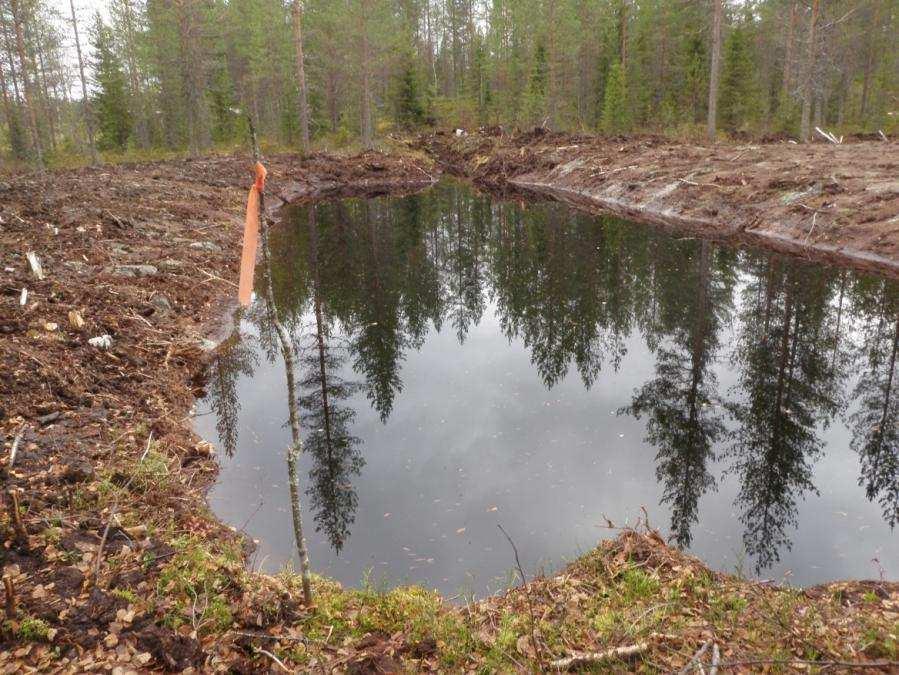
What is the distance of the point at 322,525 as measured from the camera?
251 inches

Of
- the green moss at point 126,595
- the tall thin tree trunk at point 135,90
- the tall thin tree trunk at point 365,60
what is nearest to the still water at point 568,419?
the green moss at point 126,595

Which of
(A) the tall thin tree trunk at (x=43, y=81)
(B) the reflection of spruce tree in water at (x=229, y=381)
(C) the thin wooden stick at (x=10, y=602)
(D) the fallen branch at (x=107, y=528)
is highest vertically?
(A) the tall thin tree trunk at (x=43, y=81)

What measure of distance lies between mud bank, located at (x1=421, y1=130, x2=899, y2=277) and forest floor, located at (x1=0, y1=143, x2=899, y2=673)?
508 inches

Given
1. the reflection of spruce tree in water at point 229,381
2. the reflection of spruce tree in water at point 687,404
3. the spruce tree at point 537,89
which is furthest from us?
the spruce tree at point 537,89

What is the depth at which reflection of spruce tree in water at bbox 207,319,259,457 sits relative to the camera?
27.1 ft

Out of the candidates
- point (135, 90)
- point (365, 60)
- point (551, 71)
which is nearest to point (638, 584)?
point (365, 60)

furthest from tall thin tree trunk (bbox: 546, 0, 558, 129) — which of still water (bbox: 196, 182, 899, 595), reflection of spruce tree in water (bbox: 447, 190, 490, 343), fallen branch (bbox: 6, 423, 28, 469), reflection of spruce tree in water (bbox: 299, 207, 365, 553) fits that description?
fallen branch (bbox: 6, 423, 28, 469)

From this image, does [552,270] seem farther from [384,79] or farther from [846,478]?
[384,79]

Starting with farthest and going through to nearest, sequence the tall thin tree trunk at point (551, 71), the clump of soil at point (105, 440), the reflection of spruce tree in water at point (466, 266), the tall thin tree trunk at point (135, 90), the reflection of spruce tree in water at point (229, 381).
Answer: the tall thin tree trunk at point (135, 90) < the tall thin tree trunk at point (551, 71) < the reflection of spruce tree in water at point (466, 266) < the reflection of spruce tree in water at point (229, 381) < the clump of soil at point (105, 440)

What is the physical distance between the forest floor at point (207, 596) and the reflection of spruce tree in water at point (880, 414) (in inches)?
93.3

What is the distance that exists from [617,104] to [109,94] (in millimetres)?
37894

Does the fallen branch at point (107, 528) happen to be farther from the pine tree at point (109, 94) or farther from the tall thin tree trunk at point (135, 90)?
the tall thin tree trunk at point (135, 90)

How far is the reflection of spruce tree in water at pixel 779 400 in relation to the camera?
6332 millimetres

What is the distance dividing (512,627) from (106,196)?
19014 mm
